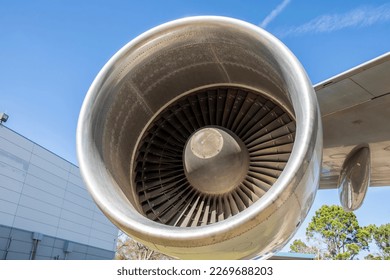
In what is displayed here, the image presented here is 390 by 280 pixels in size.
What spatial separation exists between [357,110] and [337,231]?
34373 millimetres

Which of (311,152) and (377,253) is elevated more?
(377,253)

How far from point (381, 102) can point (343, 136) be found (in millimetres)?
762

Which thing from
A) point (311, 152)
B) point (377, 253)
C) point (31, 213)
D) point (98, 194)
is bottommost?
point (98, 194)

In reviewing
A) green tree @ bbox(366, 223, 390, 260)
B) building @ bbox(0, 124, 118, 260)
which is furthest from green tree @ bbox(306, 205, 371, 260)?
building @ bbox(0, 124, 118, 260)

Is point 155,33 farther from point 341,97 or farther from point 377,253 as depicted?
point 377,253

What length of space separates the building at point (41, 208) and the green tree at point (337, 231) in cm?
2046

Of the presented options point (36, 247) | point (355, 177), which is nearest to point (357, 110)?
point (355, 177)

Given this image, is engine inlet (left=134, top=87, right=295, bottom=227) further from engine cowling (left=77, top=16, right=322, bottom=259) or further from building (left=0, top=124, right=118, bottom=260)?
building (left=0, top=124, right=118, bottom=260)

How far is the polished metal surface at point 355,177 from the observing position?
3873 mm

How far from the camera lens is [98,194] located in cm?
243

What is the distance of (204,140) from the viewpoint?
2.92 m

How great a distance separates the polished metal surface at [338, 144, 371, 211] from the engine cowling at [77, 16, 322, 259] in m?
1.19
